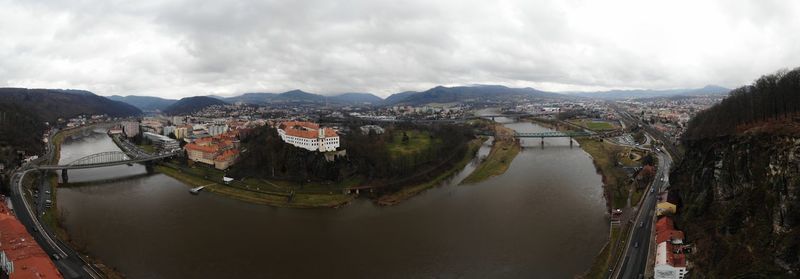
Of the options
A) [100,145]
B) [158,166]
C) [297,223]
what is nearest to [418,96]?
[100,145]

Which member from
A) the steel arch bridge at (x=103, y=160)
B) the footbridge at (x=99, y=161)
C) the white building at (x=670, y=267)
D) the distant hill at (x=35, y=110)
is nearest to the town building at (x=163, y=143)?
the steel arch bridge at (x=103, y=160)

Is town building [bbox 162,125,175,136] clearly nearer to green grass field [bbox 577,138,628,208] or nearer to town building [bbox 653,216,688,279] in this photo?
green grass field [bbox 577,138,628,208]

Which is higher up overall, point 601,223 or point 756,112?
point 756,112

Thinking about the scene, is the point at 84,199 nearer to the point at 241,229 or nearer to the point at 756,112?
the point at 241,229

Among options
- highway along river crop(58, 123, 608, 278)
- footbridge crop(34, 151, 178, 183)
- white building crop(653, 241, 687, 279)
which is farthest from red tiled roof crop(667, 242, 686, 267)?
footbridge crop(34, 151, 178, 183)

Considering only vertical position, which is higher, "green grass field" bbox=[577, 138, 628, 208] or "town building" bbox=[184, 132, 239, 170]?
"town building" bbox=[184, 132, 239, 170]
